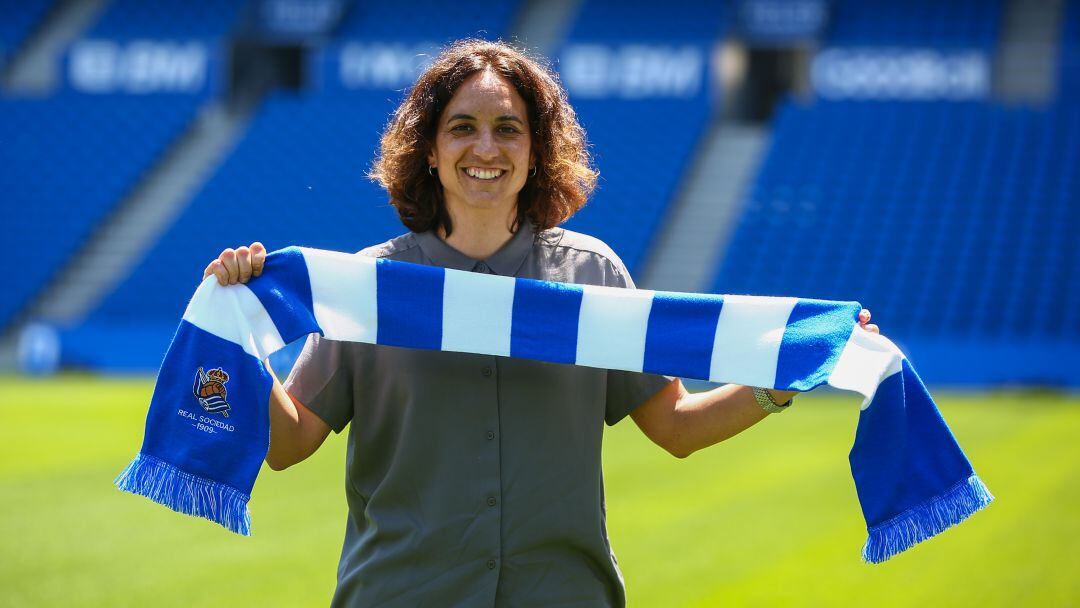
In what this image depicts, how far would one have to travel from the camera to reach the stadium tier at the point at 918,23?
1986cm

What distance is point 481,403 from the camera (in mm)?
2459

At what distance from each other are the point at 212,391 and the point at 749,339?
113 cm

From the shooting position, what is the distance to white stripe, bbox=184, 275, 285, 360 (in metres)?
2.60

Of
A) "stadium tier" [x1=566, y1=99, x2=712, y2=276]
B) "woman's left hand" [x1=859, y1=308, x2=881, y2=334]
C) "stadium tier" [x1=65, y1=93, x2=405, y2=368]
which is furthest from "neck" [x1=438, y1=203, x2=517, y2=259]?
"stadium tier" [x1=65, y1=93, x2=405, y2=368]

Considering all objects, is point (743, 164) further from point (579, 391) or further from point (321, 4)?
point (579, 391)

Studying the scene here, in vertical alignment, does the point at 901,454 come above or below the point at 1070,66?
below

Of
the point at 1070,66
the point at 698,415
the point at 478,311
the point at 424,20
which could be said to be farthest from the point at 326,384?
the point at 424,20

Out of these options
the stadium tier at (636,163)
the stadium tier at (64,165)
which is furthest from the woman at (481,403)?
the stadium tier at (64,165)

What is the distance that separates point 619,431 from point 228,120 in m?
13.5

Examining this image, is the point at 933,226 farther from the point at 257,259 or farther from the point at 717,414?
the point at 257,259

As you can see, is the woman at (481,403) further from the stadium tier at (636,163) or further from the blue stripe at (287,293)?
the stadium tier at (636,163)

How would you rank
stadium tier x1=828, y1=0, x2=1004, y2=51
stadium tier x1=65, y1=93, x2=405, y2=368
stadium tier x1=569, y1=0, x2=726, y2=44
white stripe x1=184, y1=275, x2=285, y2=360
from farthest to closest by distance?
stadium tier x1=569, y1=0, x2=726, y2=44
stadium tier x1=828, y1=0, x2=1004, y2=51
stadium tier x1=65, y1=93, x2=405, y2=368
white stripe x1=184, y1=275, x2=285, y2=360

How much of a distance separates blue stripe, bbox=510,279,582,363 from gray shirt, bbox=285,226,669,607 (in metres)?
0.06

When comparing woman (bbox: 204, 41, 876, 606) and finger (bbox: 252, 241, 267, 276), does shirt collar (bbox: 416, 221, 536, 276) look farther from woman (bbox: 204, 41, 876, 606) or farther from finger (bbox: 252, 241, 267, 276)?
finger (bbox: 252, 241, 267, 276)
